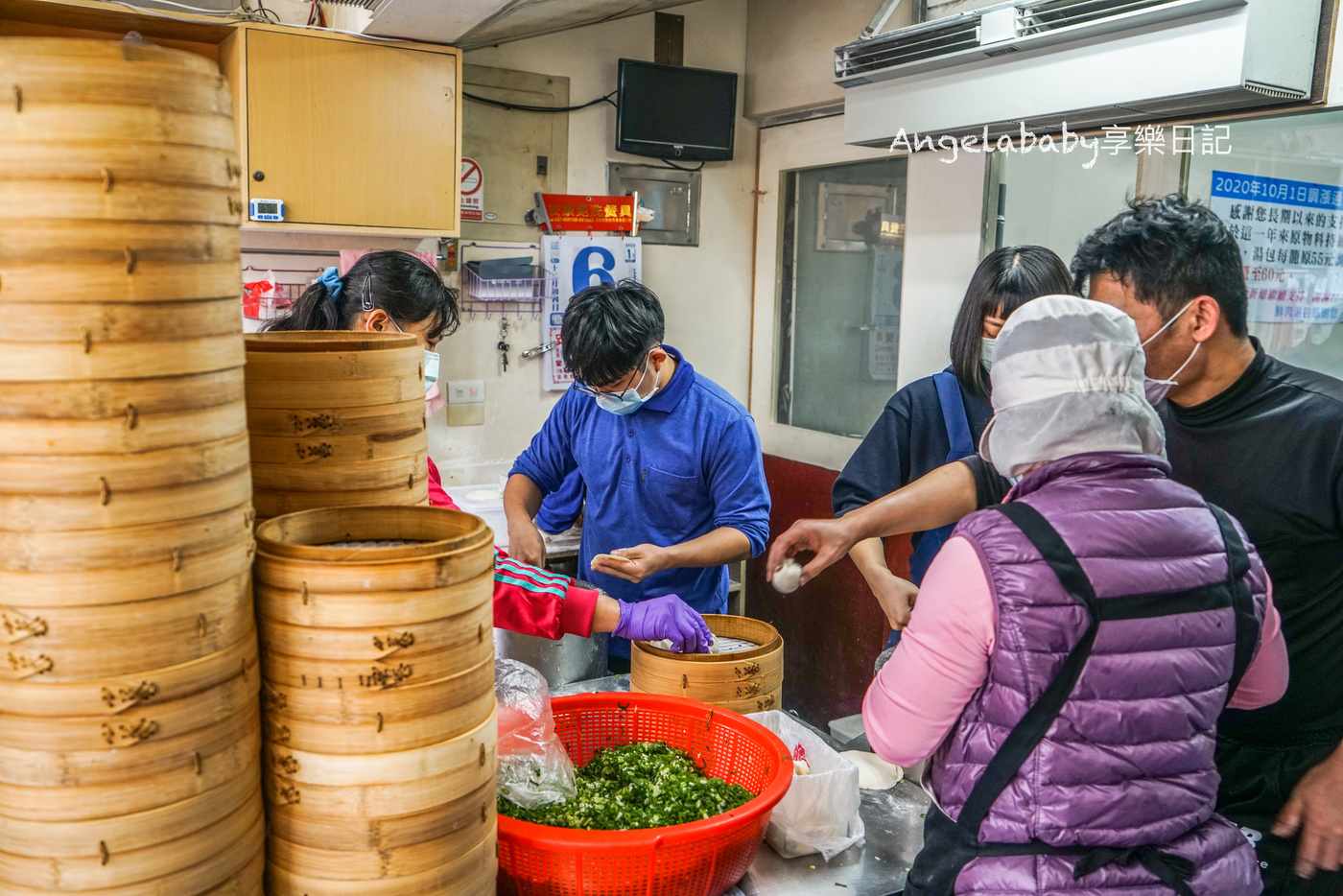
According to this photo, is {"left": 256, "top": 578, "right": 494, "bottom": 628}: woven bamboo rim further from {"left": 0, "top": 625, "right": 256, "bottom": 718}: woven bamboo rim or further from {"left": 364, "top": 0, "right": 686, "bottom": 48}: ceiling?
{"left": 364, "top": 0, "right": 686, "bottom": 48}: ceiling

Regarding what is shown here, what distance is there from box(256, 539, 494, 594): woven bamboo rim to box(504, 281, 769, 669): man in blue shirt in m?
1.45

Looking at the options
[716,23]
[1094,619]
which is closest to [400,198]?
[716,23]

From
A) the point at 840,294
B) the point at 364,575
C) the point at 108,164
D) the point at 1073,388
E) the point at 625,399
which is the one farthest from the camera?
the point at 840,294

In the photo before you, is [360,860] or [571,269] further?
[571,269]

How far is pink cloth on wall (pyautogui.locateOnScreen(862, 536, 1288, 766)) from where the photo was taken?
4.09ft

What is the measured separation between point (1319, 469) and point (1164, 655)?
77 centimetres

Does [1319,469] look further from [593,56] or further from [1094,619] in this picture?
[593,56]

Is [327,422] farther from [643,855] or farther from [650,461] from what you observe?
[650,461]

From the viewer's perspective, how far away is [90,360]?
862 mm

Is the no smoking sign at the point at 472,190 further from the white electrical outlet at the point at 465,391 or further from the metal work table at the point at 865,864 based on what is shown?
the metal work table at the point at 865,864

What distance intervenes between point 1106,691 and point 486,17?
2.82 meters

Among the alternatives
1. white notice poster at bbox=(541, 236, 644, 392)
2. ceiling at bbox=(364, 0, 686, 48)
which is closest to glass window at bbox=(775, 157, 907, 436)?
white notice poster at bbox=(541, 236, 644, 392)

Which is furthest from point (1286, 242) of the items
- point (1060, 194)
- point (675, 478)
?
point (675, 478)

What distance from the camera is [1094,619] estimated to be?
1.22 metres
